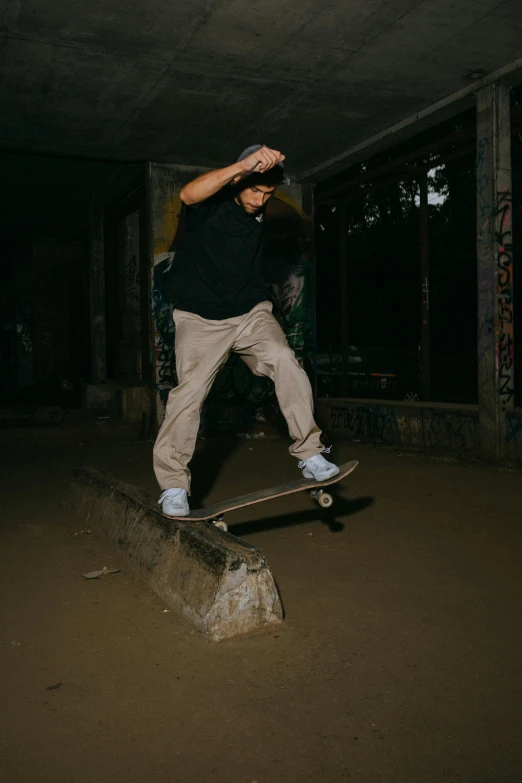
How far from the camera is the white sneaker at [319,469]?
13.3ft

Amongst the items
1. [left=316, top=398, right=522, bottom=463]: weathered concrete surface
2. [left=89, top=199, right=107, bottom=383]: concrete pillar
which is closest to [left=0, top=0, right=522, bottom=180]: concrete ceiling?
[left=316, top=398, right=522, bottom=463]: weathered concrete surface

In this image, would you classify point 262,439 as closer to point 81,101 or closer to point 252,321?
point 81,101

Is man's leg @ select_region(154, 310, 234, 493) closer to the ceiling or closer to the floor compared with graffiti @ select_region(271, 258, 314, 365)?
closer to the floor

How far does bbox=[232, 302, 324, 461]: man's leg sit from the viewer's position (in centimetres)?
406

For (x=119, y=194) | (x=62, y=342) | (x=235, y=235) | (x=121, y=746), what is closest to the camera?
(x=121, y=746)

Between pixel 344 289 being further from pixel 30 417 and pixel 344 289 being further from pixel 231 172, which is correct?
pixel 231 172

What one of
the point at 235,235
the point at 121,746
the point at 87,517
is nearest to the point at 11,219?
the point at 87,517

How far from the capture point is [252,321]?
4148 mm

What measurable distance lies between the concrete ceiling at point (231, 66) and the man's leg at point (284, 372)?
3725 millimetres

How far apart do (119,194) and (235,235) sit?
10930 mm

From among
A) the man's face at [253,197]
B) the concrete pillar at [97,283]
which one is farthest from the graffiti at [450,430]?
the concrete pillar at [97,283]

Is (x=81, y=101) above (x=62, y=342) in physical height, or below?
above

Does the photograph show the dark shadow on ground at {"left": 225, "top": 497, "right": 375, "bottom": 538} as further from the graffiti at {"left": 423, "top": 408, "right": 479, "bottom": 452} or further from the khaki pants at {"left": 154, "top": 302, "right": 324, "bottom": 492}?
the graffiti at {"left": 423, "top": 408, "right": 479, "bottom": 452}

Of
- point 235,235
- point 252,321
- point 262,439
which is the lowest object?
point 262,439
